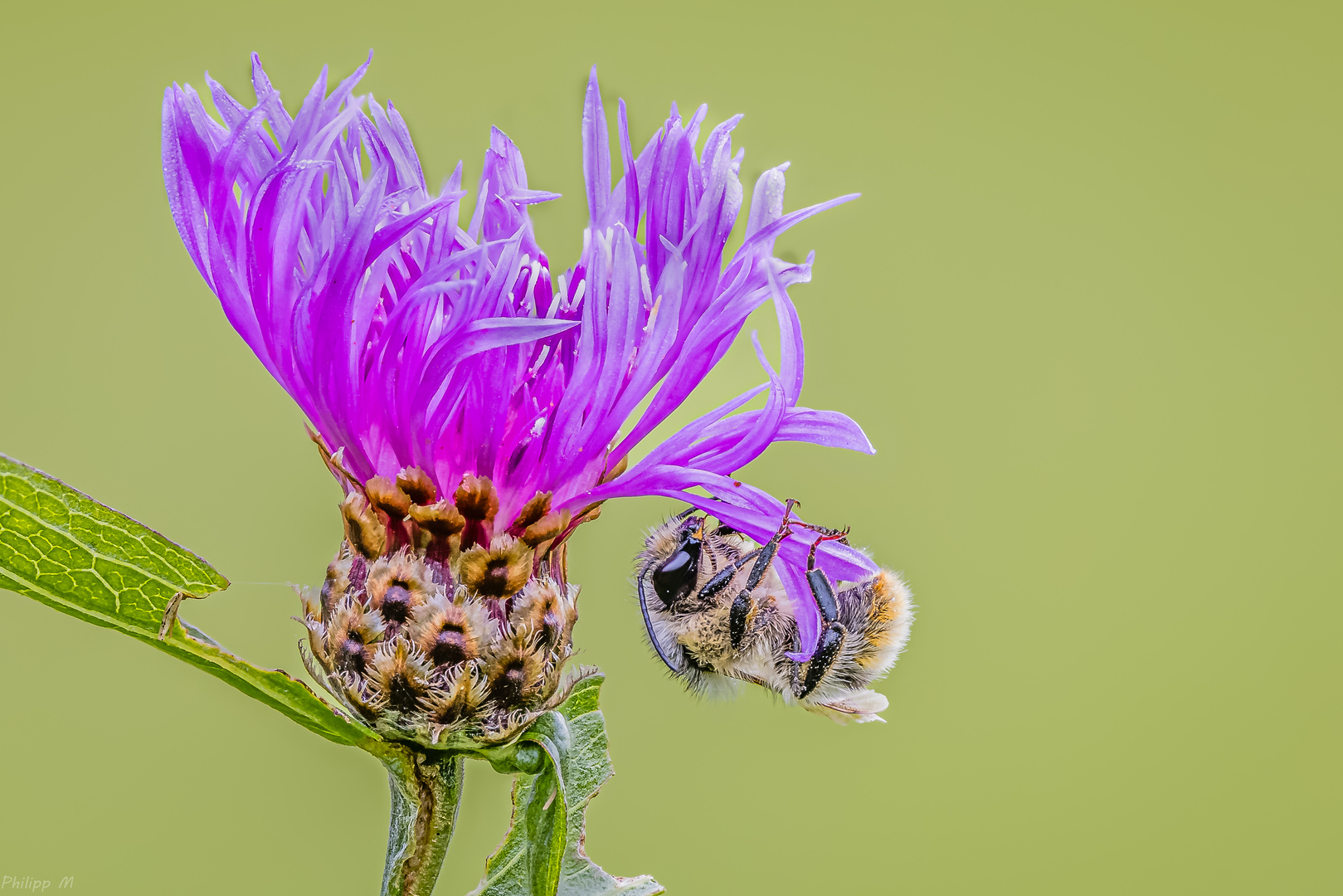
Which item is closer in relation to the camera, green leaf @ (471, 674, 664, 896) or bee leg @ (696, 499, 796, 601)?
green leaf @ (471, 674, 664, 896)

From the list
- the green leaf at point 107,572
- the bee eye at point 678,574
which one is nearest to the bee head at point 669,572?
the bee eye at point 678,574

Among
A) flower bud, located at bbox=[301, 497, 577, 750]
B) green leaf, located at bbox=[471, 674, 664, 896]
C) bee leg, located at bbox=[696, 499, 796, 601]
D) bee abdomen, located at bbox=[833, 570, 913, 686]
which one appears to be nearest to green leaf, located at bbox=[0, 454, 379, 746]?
flower bud, located at bbox=[301, 497, 577, 750]

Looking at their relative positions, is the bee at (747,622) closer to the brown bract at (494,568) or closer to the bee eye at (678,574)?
the bee eye at (678,574)

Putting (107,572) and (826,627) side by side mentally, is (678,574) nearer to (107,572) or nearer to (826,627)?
(826,627)

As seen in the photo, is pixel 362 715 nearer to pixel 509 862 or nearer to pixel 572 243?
pixel 509 862

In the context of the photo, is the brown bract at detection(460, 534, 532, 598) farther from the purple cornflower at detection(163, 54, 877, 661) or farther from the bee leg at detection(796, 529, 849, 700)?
the bee leg at detection(796, 529, 849, 700)

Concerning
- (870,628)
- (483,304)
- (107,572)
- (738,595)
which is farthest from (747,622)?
(107,572)
